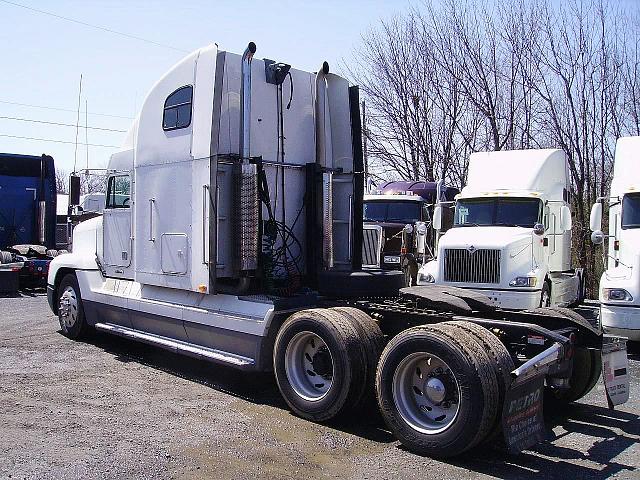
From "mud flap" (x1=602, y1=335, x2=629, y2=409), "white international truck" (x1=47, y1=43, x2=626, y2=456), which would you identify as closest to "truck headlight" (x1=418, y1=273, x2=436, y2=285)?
"white international truck" (x1=47, y1=43, x2=626, y2=456)

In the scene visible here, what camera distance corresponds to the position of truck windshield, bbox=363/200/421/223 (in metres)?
18.3

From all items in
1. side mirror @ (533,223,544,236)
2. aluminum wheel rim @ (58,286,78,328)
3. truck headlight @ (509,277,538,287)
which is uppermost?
side mirror @ (533,223,544,236)

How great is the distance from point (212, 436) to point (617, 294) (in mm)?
6631

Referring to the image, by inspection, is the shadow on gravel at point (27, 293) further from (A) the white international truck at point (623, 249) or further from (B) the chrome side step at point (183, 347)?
(A) the white international truck at point (623, 249)

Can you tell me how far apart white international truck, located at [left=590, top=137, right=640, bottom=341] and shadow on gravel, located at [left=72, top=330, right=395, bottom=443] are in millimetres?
4700

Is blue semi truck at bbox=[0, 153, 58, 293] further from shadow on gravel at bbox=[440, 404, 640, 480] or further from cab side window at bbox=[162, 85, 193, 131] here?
shadow on gravel at bbox=[440, 404, 640, 480]

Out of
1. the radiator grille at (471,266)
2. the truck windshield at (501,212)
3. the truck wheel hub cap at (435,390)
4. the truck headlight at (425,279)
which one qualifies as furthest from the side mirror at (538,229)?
the truck wheel hub cap at (435,390)

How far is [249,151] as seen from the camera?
8.06m

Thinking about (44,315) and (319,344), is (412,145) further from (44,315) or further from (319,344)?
(319,344)

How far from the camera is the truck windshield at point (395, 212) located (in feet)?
60.0

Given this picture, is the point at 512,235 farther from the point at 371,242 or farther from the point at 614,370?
the point at 614,370

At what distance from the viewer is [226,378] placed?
27.8 feet

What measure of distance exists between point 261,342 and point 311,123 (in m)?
3.21

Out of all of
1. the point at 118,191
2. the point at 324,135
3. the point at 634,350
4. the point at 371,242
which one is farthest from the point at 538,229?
the point at 118,191
